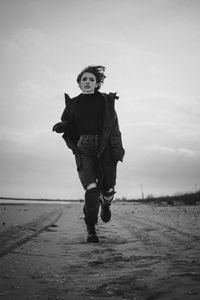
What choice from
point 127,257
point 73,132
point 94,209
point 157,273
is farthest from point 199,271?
point 73,132

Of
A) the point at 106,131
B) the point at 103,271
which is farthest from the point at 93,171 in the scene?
the point at 103,271

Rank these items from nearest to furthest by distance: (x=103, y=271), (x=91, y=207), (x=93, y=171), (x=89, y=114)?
(x=103, y=271) < (x=91, y=207) < (x=93, y=171) < (x=89, y=114)

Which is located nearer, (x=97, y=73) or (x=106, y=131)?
(x=106, y=131)

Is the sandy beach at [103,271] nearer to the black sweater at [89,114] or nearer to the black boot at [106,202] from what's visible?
the black boot at [106,202]

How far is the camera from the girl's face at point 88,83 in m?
4.95

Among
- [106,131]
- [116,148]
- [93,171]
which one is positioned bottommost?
[93,171]

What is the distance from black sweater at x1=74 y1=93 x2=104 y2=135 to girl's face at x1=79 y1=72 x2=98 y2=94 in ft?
0.42

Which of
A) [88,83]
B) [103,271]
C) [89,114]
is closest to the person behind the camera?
[103,271]

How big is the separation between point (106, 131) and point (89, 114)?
43 cm

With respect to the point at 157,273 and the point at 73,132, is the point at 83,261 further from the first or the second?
the point at 73,132

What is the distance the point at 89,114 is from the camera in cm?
468

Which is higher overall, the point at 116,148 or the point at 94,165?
the point at 116,148

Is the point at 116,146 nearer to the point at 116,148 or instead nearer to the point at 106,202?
the point at 116,148

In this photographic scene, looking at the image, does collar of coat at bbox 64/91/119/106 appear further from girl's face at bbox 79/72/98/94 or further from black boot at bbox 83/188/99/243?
black boot at bbox 83/188/99/243
